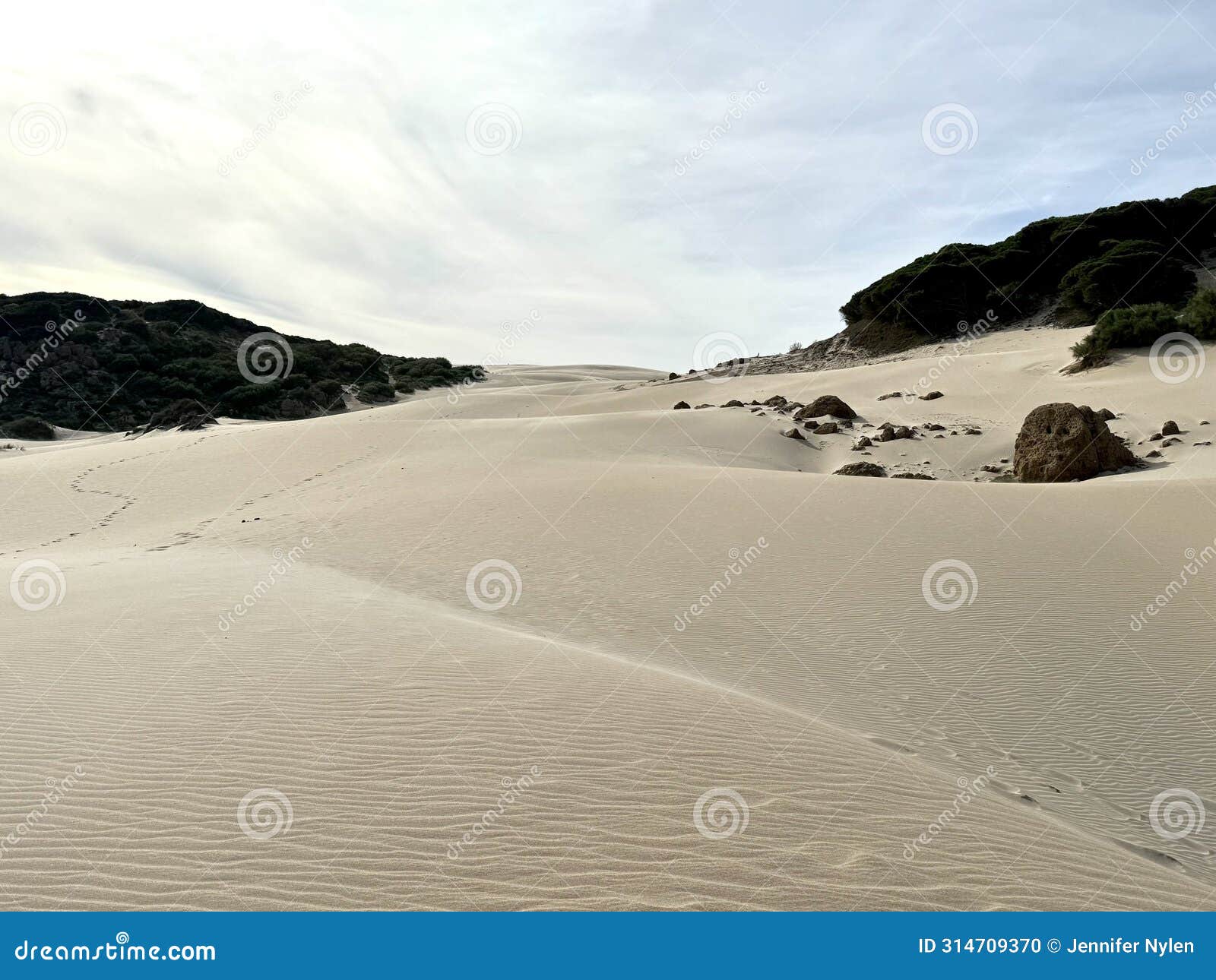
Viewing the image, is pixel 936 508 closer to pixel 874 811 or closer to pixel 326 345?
pixel 874 811

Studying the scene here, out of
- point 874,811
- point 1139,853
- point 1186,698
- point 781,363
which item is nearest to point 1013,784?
point 1139,853

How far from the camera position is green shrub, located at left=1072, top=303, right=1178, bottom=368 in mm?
26875

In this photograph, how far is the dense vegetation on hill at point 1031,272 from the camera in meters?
38.7

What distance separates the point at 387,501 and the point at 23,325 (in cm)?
4581
